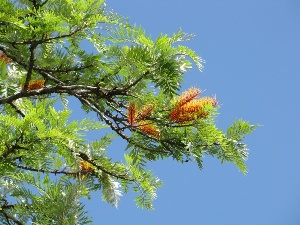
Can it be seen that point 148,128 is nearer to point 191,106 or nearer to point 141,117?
point 141,117

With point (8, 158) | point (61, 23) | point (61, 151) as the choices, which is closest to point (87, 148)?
point (61, 151)

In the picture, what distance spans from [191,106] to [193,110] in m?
0.02

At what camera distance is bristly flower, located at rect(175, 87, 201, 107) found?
2201 millimetres

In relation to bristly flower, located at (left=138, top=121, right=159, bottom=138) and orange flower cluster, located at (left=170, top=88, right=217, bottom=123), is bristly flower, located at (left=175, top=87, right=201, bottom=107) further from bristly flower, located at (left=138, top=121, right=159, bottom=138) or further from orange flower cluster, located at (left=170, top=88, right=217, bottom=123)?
bristly flower, located at (left=138, top=121, right=159, bottom=138)

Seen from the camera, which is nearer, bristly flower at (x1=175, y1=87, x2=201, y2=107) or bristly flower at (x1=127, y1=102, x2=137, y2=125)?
bristly flower at (x1=175, y1=87, x2=201, y2=107)

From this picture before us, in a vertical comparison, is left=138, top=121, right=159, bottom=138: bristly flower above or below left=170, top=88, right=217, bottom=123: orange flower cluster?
above

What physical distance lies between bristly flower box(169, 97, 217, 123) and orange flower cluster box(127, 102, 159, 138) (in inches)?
5.1

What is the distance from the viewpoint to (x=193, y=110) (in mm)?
2246

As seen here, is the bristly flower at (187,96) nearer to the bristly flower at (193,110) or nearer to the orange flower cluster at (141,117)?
the bristly flower at (193,110)

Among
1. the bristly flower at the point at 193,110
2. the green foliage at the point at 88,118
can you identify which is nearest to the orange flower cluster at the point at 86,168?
the green foliage at the point at 88,118

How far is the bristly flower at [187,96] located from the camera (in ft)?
7.22

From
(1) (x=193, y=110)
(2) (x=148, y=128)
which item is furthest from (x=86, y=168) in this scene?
(1) (x=193, y=110)

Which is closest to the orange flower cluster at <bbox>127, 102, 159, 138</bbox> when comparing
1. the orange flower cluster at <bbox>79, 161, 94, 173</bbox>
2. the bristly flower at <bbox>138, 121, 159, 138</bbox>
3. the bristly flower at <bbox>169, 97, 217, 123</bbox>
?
the bristly flower at <bbox>138, 121, 159, 138</bbox>

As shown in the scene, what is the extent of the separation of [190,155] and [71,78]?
34.3 inches
